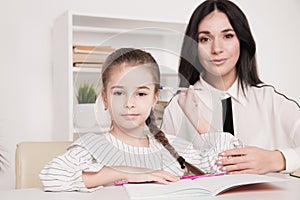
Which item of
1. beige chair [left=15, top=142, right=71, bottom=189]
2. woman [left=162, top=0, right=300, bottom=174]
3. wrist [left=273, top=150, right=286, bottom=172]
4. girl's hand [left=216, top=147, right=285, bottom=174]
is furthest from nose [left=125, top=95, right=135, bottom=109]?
beige chair [left=15, top=142, right=71, bottom=189]

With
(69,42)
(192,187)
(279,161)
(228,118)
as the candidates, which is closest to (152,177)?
(192,187)

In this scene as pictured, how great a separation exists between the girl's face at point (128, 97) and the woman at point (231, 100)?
92 mm

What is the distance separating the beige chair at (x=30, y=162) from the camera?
1251 millimetres

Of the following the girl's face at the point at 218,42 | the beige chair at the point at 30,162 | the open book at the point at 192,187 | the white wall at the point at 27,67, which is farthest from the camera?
the white wall at the point at 27,67

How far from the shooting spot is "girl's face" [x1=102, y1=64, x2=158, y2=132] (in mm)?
845

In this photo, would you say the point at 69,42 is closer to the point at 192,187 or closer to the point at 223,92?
the point at 223,92

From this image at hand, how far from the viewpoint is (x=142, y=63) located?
2.91ft

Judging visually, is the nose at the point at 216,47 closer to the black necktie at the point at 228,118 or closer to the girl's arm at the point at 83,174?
the black necktie at the point at 228,118

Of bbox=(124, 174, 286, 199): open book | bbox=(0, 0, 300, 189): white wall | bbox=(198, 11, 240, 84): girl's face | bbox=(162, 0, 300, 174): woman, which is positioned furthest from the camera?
bbox=(0, 0, 300, 189): white wall

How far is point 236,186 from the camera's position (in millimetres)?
859

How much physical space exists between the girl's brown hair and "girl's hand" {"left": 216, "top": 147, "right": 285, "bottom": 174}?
10 centimetres

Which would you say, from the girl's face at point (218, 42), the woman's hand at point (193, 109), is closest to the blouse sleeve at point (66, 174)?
the woman's hand at point (193, 109)

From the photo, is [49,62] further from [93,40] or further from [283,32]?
[283,32]

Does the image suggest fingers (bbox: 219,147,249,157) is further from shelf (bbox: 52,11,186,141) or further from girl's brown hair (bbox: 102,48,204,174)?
shelf (bbox: 52,11,186,141)
